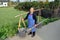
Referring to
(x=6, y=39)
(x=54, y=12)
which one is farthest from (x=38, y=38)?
(x=54, y=12)

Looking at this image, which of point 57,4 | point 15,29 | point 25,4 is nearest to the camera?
point 15,29

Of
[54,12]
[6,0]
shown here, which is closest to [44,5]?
[54,12]

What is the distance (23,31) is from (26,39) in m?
0.66

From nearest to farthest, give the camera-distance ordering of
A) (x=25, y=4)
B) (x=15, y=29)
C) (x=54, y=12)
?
(x=15, y=29)
(x=54, y=12)
(x=25, y=4)

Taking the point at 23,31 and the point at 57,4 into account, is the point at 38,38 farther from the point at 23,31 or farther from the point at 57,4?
the point at 57,4

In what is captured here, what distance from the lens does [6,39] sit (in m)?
9.62

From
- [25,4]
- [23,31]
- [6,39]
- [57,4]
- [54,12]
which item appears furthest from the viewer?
[25,4]

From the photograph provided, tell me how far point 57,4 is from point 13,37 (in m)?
11.8

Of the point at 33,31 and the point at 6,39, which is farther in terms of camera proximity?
the point at 33,31

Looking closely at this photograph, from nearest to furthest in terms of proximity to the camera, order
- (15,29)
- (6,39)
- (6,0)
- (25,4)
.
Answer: (6,39) → (15,29) → (25,4) → (6,0)

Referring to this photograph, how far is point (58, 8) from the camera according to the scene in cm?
2067

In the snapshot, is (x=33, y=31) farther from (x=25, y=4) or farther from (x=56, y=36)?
(x=25, y=4)

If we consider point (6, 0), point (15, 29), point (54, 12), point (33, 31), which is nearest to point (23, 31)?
point (33, 31)

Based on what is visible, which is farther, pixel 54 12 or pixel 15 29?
pixel 54 12
